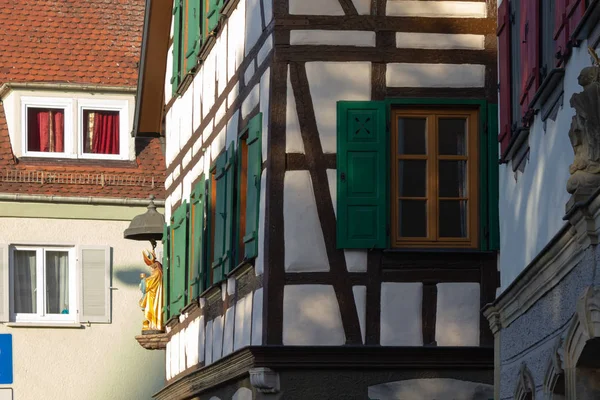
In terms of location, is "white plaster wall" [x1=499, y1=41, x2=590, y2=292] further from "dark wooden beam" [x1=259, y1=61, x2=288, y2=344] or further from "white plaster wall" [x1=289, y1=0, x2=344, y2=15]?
"white plaster wall" [x1=289, y1=0, x2=344, y2=15]

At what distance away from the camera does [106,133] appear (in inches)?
1163

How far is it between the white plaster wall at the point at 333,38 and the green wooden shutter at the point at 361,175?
22.0 inches

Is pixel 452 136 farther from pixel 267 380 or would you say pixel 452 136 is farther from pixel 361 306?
pixel 267 380

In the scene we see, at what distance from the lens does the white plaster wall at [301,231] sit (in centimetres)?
1483

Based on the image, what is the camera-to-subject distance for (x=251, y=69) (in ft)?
53.0

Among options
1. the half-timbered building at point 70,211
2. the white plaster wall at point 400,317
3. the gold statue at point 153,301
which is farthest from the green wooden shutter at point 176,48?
the white plaster wall at point 400,317

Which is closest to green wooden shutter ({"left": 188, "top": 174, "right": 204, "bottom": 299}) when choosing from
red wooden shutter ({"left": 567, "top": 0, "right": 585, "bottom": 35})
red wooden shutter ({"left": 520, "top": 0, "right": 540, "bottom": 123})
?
red wooden shutter ({"left": 520, "top": 0, "right": 540, "bottom": 123})

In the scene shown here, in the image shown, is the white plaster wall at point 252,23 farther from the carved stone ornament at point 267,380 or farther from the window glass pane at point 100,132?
the window glass pane at point 100,132

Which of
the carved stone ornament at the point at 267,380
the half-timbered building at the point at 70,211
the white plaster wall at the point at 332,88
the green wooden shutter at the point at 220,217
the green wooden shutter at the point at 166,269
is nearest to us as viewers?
the carved stone ornament at the point at 267,380

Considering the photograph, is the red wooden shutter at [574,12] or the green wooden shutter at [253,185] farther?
the green wooden shutter at [253,185]

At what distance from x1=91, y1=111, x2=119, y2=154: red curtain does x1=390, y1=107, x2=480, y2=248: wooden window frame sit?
48.6 feet

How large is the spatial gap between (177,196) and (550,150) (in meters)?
12.8

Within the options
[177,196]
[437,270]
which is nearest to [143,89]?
[177,196]

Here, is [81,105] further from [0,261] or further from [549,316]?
[549,316]
